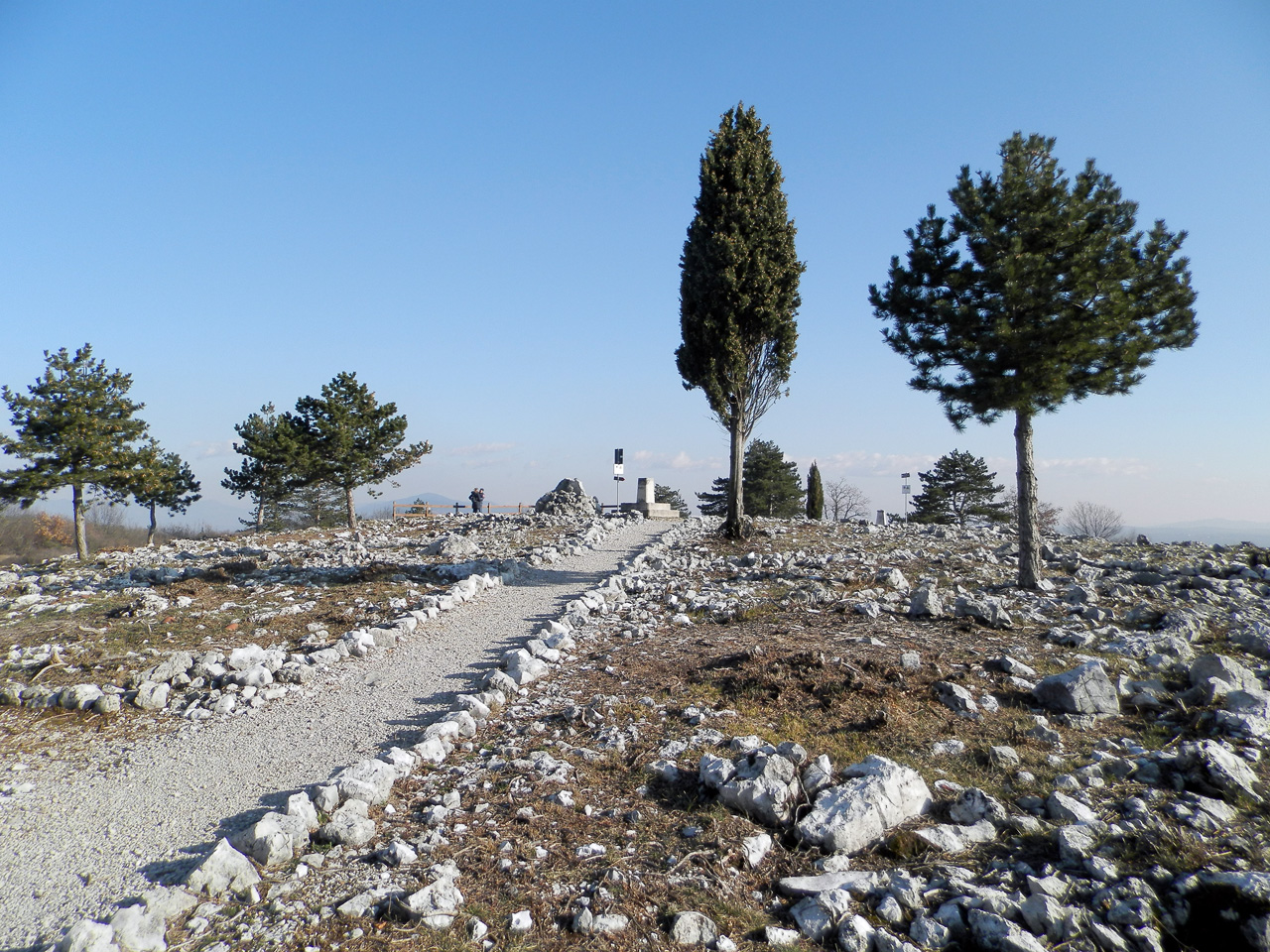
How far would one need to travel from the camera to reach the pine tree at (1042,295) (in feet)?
37.3

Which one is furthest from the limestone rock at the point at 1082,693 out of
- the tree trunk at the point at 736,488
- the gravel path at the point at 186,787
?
the tree trunk at the point at 736,488

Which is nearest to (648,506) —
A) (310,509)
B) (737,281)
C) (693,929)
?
(737,281)

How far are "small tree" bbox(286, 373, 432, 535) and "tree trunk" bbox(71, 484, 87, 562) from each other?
8700 mm

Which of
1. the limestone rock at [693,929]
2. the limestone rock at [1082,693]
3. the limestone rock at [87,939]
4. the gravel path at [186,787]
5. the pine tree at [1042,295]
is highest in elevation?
the pine tree at [1042,295]

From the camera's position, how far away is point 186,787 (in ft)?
16.9

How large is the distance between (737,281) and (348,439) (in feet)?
73.7

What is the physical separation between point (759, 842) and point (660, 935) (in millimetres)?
928

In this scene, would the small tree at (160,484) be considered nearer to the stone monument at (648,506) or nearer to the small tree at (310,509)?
the small tree at (310,509)

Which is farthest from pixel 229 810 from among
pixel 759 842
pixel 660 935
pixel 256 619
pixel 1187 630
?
pixel 1187 630

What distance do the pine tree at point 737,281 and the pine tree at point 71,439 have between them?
2478cm

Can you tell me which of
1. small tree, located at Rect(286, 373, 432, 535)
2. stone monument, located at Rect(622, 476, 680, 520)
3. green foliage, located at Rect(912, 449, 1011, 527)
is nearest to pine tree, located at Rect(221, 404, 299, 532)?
small tree, located at Rect(286, 373, 432, 535)

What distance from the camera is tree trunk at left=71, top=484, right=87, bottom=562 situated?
2450 centimetres

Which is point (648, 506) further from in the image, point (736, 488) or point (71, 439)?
point (71, 439)

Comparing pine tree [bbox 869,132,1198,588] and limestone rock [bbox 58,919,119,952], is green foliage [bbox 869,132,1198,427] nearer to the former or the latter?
pine tree [bbox 869,132,1198,588]
